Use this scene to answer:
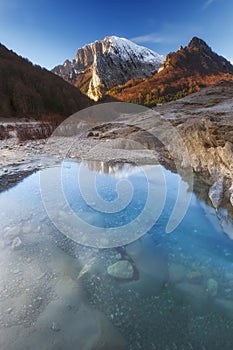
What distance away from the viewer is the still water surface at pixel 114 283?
215cm

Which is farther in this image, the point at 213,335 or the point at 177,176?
the point at 177,176

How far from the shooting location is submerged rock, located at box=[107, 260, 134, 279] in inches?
118

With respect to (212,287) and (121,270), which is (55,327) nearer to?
(121,270)

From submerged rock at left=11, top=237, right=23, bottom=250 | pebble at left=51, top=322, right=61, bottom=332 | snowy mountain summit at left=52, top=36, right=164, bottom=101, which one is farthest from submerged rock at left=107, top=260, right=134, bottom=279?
snowy mountain summit at left=52, top=36, right=164, bottom=101

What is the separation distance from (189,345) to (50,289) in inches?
69.9

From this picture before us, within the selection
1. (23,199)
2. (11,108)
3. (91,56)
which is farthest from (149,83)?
(23,199)

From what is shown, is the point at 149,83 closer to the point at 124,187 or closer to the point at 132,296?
the point at 124,187

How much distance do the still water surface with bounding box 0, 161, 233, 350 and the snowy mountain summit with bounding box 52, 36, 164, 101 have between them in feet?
236

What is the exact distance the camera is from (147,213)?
5039 millimetres

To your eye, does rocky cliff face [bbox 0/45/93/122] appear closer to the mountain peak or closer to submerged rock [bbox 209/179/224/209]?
submerged rock [bbox 209/179/224/209]

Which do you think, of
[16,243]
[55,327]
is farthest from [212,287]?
[16,243]

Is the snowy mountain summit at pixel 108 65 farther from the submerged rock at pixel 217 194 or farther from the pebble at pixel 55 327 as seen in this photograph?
the pebble at pixel 55 327

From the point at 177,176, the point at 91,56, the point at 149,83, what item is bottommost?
the point at 177,176

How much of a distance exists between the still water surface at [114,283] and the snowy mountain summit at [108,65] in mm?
71921
